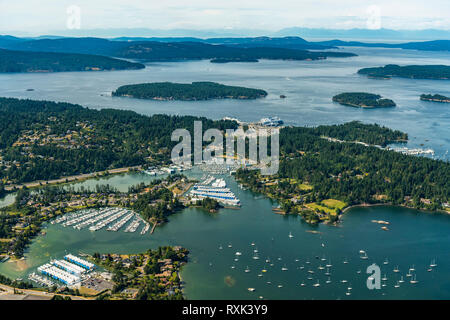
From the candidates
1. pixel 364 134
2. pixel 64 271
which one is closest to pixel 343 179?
pixel 364 134

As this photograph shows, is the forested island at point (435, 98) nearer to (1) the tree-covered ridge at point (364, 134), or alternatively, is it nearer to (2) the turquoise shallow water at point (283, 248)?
(1) the tree-covered ridge at point (364, 134)

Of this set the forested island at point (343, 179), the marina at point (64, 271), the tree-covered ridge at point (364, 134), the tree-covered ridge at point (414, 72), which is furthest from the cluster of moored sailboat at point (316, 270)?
the tree-covered ridge at point (414, 72)

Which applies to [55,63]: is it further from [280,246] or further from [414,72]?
[280,246]

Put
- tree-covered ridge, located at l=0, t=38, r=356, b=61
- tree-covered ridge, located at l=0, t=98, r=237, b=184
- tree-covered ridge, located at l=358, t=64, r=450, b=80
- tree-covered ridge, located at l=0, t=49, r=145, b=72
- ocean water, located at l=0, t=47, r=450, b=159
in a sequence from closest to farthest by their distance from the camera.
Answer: tree-covered ridge, located at l=0, t=98, r=237, b=184
ocean water, located at l=0, t=47, r=450, b=159
tree-covered ridge, located at l=358, t=64, r=450, b=80
tree-covered ridge, located at l=0, t=49, r=145, b=72
tree-covered ridge, located at l=0, t=38, r=356, b=61

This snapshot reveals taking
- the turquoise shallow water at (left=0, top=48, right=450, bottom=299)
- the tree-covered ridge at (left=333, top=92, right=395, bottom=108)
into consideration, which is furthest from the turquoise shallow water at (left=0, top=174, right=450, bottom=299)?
the tree-covered ridge at (left=333, top=92, right=395, bottom=108)

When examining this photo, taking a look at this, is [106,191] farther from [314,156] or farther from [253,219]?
[314,156]

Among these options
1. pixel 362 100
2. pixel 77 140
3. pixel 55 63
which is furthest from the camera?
pixel 55 63

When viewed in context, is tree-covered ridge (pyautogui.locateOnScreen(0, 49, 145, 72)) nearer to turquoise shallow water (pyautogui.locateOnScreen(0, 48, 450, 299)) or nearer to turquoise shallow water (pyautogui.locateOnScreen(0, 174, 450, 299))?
turquoise shallow water (pyautogui.locateOnScreen(0, 48, 450, 299))
